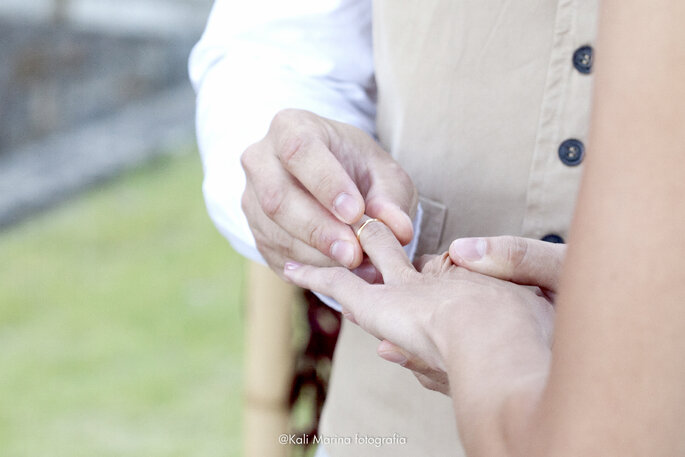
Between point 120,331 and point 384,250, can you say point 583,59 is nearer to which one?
point 384,250

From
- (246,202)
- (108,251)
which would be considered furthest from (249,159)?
(108,251)

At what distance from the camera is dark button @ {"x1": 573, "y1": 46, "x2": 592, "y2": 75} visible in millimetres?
792

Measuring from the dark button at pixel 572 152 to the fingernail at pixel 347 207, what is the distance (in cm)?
20

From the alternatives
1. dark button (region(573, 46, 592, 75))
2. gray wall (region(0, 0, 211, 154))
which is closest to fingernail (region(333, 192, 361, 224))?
dark button (region(573, 46, 592, 75))

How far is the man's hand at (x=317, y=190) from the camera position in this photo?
803mm

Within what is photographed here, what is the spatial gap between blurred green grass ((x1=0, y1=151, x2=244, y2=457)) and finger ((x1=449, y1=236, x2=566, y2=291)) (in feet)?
6.04

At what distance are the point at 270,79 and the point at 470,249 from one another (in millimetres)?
409

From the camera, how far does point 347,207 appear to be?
31.1 inches

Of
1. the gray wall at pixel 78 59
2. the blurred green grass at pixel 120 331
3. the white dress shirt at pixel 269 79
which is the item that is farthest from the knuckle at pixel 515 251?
the gray wall at pixel 78 59

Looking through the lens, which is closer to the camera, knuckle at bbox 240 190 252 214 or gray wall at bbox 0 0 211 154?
knuckle at bbox 240 190 252 214

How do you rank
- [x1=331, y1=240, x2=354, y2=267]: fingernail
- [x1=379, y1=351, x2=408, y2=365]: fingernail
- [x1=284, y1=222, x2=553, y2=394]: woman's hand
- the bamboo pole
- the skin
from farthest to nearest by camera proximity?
the bamboo pole, [x1=331, y1=240, x2=354, y2=267]: fingernail, [x1=379, y1=351, x2=408, y2=365]: fingernail, [x1=284, y1=222, x2=553, y2=394]: woman's hand, the skin

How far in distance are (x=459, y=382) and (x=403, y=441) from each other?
42 cm

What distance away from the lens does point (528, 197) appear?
0.85 metres

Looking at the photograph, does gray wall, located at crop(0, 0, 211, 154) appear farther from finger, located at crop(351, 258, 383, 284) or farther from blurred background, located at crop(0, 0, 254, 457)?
finger, located at crop(351, 258, 383, 284)
